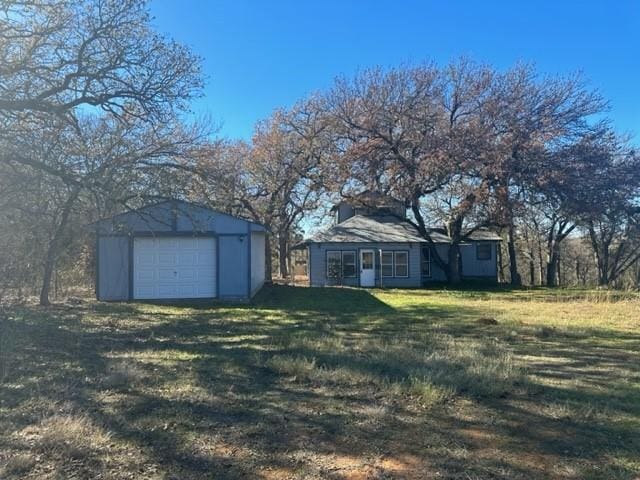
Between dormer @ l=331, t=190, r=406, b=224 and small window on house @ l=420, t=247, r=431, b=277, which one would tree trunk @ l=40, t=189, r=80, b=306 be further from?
small window on house @ l=420, t=247, r=431, b=277

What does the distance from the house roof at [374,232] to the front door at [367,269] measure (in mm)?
803

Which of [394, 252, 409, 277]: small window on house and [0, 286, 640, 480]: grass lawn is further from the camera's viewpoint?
[394, 252, 409, 277]: small window on house

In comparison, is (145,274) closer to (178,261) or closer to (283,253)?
(178,261)

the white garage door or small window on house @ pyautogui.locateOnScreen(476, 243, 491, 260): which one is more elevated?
small window on house @ pyautogui.locateOnScreen(476, 243, 491, 260)

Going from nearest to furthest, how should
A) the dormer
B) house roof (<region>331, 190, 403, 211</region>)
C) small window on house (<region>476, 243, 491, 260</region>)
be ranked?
house roof (<region>331, 190, 403, 211</region>), the dormer, small window on house (<region>476, 243, 491, 260</region>)

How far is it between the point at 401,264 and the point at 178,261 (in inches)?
487

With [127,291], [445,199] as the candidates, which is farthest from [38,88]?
[445,199]

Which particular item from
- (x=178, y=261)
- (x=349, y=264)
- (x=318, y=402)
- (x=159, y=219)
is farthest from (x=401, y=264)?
(x=318, y=402)

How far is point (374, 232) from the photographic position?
2588 centimetres

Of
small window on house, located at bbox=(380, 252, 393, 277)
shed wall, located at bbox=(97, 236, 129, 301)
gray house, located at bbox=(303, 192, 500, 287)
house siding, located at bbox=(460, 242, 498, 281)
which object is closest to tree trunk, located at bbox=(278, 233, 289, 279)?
gray house, located at bbox=(303, 192, 500, 287)

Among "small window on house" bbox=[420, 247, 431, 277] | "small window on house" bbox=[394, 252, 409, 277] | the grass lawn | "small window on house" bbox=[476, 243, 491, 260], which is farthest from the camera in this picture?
"small window on house" bbox=[476, 243, 491, 260]

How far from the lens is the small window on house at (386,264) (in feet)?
82.9

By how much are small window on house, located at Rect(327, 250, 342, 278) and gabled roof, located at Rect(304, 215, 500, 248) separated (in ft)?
2.73

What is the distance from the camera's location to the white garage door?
1664 centimetres
